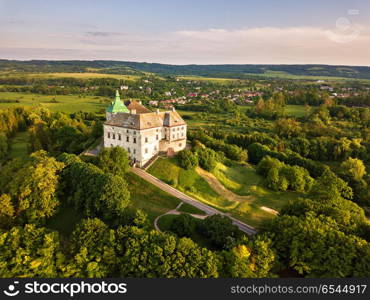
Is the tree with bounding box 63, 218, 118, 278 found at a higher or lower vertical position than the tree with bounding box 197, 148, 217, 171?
lower

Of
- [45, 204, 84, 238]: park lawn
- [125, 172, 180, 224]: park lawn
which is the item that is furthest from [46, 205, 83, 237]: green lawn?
[125, 172, 180, 224]: park lawn

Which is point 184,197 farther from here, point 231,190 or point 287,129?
point 287,129

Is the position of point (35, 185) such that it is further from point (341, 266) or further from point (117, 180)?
point (341, 266)

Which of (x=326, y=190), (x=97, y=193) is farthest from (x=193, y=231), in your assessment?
(x=326, y=190)

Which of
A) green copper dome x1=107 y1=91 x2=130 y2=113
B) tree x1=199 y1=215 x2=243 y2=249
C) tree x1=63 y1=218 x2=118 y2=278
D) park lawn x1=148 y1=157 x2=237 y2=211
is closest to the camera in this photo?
tree x1=63 y1=218 x2=118 y2=278

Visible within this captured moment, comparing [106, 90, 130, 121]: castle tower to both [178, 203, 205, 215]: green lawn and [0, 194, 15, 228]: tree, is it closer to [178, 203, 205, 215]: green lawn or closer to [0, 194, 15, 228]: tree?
[178, 203, 205, 215]: green lawn

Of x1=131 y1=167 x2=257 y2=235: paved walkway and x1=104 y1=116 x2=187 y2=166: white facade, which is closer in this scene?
x1=131 y1=167 x2=257 y2=235: paved walkway
